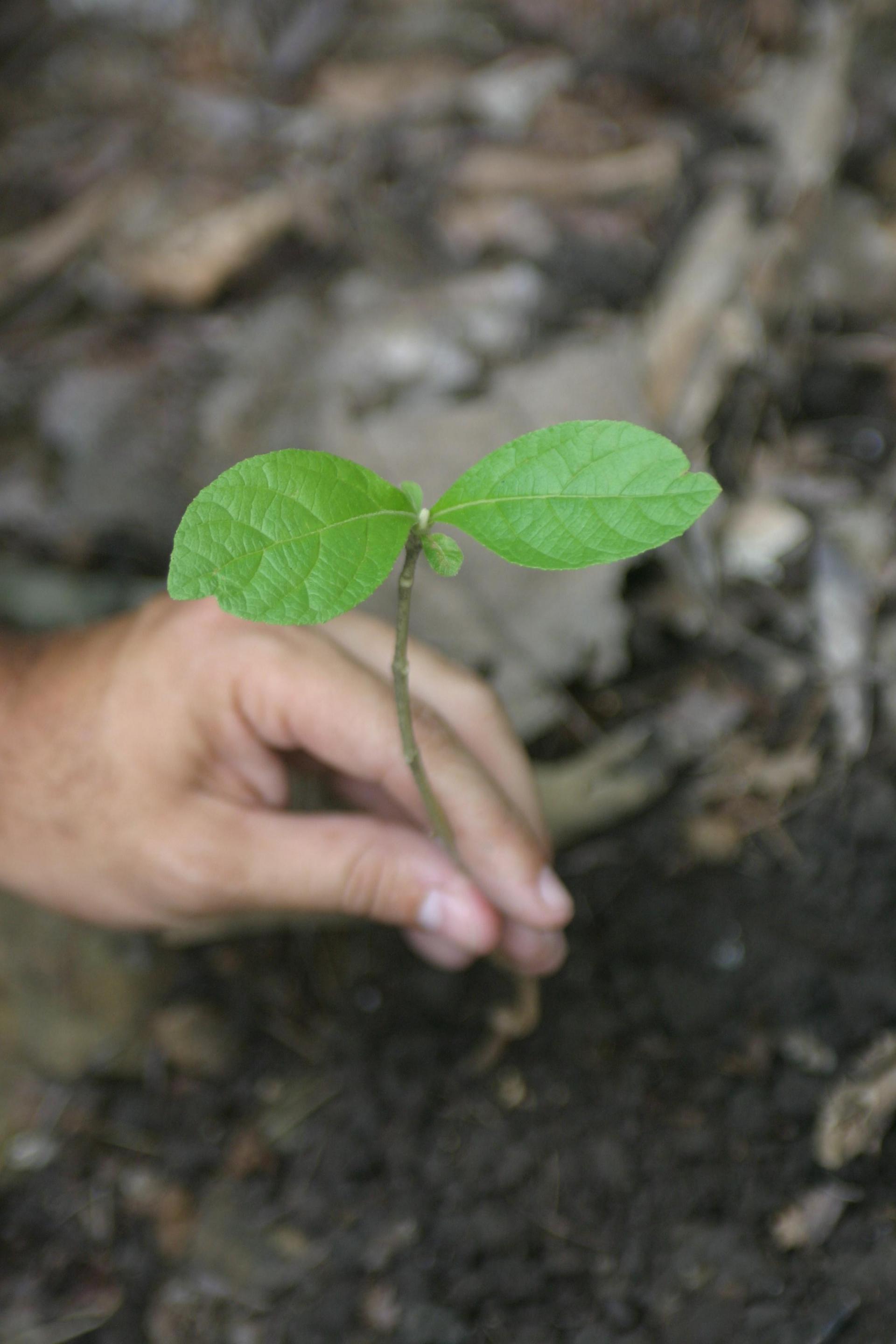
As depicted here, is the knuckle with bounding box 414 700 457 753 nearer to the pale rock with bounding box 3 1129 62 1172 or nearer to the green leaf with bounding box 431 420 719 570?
the green leaf with bounding box 431 420 719 570

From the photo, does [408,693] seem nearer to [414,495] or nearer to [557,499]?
[414,495]

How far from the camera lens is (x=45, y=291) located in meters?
3.06

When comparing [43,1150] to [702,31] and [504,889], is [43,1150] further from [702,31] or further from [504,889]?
[702,31]

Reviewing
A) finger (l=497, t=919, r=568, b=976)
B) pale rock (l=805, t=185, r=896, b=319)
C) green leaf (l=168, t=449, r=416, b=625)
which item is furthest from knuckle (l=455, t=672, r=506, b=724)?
pale rock (l=805, t=185, r=896, b=319)

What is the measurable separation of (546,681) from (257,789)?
2.30ft

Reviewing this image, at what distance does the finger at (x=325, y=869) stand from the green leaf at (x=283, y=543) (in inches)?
32.5

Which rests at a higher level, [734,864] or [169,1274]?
[734,864]

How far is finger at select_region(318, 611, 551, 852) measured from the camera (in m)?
1.78

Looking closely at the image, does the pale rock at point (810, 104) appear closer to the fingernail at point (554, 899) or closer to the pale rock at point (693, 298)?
the pale rock at point (693, 298)

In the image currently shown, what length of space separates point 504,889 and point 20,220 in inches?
112

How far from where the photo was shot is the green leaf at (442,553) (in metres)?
0.97

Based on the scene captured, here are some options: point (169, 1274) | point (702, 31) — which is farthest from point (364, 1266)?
point (702, 31)

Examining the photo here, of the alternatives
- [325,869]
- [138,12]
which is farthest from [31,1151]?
[138,12]

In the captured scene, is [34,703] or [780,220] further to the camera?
[780,220]
